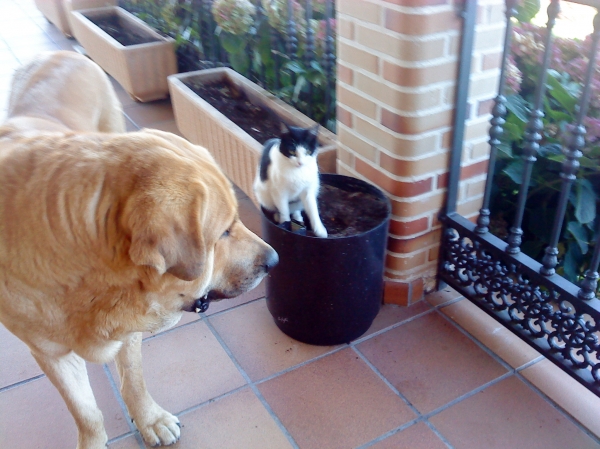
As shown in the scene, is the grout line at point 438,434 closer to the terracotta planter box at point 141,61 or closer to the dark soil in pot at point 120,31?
the terracotta planter box at point 141,61

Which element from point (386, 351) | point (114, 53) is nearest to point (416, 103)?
point (386, 351)

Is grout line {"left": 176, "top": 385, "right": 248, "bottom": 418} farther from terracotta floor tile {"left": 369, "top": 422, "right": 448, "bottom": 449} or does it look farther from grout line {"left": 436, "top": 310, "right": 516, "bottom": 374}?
grout line {"left": 436, "top": 310, "right": 516, "bottom": 374}

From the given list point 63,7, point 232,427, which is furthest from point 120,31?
point 232,427

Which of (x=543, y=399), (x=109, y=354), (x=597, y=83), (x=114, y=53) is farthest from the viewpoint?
(x=114, y=53)

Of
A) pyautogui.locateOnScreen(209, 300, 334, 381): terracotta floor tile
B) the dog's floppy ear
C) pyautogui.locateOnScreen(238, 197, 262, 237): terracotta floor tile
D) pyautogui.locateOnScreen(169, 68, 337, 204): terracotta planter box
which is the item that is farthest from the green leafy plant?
the dog's floppy ear

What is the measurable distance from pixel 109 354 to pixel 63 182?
0.60 meters

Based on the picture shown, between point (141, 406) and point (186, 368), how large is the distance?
0.35 m

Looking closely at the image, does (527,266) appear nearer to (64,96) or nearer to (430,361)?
(430,361)

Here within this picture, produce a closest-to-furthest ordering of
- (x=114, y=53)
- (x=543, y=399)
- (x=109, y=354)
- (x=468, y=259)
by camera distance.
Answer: (x=109, y=354) → (x=543, y=399) → (x=468, y=259) → (x=114, y=53)

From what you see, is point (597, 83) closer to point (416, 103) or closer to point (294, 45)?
point (416, 103)

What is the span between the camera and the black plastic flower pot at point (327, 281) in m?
2.06

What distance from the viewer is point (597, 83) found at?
217cm

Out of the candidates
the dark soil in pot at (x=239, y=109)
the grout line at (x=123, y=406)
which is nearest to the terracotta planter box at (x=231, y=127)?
the dark soil in pot at (x=239, y=109)

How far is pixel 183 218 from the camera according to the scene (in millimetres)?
1257
